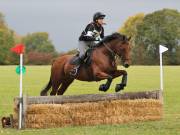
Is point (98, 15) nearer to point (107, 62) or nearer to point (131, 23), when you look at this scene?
point (107, 62)

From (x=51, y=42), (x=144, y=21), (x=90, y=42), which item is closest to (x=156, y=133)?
(x=90, y=42)

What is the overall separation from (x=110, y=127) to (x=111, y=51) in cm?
193

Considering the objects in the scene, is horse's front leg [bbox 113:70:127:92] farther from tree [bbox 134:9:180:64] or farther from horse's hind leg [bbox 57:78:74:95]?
tree [bbox 134:9:180:64]

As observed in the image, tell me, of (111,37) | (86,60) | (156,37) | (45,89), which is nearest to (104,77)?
(86,60)

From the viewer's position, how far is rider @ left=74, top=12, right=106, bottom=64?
13258 mm

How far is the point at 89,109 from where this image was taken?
41.6 feet

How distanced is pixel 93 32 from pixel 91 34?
0.07m

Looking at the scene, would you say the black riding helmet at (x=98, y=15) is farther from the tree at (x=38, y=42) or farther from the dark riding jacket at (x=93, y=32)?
the tree at (x=38, y=42)

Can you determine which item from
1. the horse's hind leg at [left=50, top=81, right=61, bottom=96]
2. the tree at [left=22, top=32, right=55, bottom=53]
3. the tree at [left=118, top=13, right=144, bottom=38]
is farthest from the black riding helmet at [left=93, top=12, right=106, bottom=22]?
the tree at [left=118, top=13, right=144, bottom=38]

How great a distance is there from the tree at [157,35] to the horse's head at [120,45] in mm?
90875

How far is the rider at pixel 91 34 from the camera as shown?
13.3m

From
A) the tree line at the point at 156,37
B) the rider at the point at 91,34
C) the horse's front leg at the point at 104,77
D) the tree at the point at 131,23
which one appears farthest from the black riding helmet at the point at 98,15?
the tree at the point at 131,23

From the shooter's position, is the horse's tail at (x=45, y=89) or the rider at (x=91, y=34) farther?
the horse's tail at (x=45, y=89)

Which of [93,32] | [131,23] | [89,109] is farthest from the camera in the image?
[131,23]
